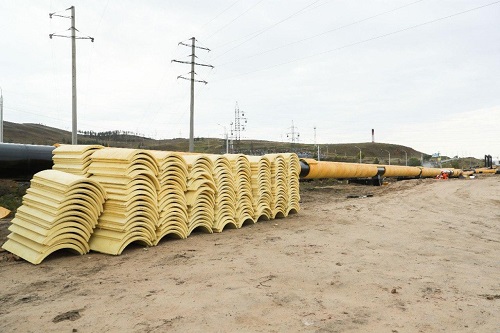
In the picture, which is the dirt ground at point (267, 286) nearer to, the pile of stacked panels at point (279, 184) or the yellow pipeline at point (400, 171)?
the pile of stacked panels at point (279, 184)

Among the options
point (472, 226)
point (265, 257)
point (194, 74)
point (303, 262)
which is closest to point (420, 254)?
point (303, 262)

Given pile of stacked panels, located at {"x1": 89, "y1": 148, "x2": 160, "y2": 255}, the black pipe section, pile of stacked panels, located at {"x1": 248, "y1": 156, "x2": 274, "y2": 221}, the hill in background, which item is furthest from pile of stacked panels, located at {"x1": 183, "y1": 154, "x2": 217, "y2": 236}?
the hill in background

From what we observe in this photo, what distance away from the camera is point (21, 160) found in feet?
28.0

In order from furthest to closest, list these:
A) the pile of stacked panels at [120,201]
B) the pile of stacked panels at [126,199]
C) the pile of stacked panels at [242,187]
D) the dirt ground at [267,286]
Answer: the pile of stacked panels at [242,187], the pile of stacked panels at [126,199], the pile of stacked panels at [120,201], the dirt ground at [267,286]

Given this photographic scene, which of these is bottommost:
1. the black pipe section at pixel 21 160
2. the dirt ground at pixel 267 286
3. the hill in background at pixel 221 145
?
the dirt ground at pixel 267 286

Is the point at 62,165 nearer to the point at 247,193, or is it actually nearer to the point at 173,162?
the point at 173,162

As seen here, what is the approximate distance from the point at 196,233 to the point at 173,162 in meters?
1.75

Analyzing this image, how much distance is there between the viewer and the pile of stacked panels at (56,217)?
17.9ft

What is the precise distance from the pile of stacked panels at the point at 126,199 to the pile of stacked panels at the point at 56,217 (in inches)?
8.7

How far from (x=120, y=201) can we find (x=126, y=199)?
0.53 feet

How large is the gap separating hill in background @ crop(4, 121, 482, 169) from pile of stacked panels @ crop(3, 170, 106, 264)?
64298mm

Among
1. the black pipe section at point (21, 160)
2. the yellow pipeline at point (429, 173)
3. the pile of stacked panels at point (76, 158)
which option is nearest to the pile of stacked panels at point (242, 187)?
the pile of stacked panels at point (76, 158)

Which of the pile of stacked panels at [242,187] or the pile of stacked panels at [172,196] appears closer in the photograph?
Answer: the pile of stacked panels at [172,196]

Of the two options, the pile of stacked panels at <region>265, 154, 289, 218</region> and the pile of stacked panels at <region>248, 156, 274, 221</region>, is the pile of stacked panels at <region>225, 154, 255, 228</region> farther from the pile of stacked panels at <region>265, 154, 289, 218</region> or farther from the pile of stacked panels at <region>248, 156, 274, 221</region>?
the pile of stacked panels at <region>265, 154, 289, 218</region>
